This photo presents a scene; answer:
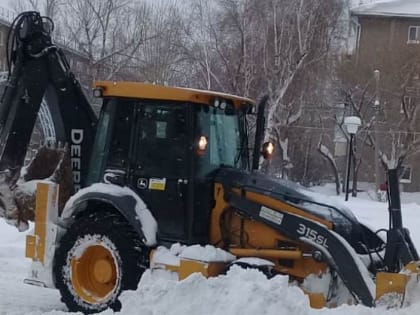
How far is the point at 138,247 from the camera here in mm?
6977

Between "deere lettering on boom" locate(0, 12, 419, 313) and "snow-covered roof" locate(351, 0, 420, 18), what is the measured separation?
Result: 35.5 m

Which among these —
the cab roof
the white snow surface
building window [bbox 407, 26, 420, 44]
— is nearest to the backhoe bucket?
the white snow surface

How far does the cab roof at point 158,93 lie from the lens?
6.83m

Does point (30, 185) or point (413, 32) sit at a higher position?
point (413, 32)

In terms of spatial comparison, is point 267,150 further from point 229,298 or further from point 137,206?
point 229,298

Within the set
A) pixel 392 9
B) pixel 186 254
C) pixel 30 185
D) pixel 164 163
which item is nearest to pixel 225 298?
pixel 186 254

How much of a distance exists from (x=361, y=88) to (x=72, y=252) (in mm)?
27741

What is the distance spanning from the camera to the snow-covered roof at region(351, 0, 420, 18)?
42.0 m

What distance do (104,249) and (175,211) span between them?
0.86 meters

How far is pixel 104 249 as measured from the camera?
23.5ft

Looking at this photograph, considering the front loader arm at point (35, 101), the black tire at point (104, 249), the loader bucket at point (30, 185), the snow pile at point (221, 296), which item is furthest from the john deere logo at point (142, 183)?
the snow pile at point (221, 296)

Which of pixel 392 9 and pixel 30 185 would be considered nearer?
pixel 30 185

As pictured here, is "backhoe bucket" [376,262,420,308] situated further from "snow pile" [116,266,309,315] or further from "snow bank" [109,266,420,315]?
"snow pile" [116,266,309,315]

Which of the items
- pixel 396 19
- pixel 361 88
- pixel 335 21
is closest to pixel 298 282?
pixel 335 21
